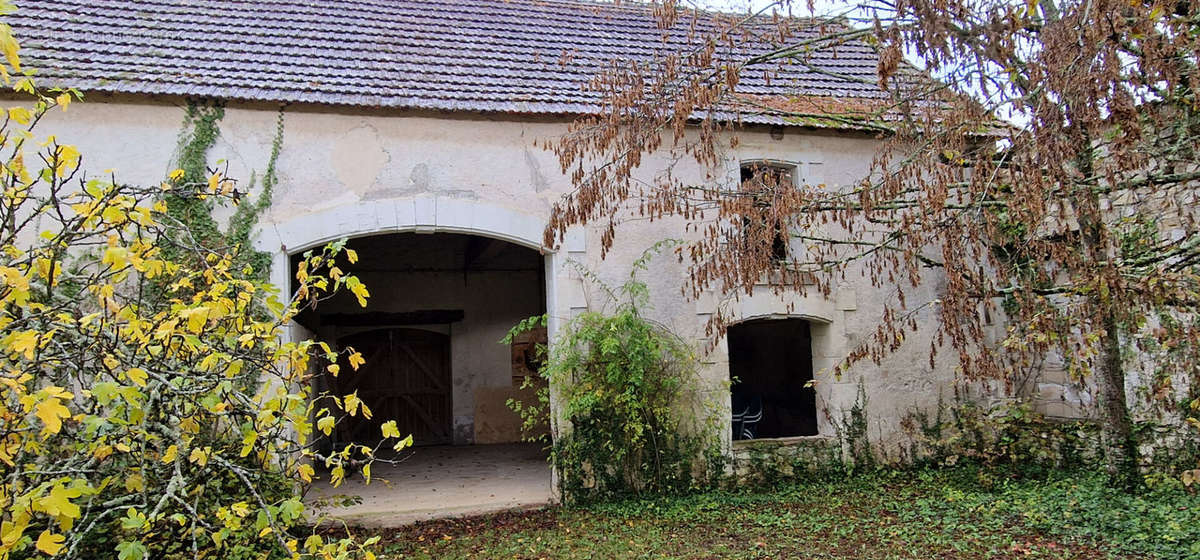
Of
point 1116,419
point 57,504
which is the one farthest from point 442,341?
point 57,504

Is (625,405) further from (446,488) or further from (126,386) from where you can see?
(126,386)

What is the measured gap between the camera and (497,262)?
11.8m

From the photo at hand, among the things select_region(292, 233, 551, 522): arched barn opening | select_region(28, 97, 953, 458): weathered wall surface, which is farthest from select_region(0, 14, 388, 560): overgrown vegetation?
select_region(292, 233, 551, 522): arched barn opening

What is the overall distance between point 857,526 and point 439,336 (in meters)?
7.44

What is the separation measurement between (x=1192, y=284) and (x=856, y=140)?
13.8ft

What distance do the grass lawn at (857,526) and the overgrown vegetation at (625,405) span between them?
0.26 meters

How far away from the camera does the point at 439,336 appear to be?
11.9 m

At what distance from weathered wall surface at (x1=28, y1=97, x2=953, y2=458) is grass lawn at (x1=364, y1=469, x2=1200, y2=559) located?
106cm

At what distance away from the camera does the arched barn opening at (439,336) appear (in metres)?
11.3

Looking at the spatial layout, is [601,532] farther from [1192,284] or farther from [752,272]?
[1192,284]

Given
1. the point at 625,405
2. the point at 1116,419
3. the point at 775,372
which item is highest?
the point at 775,372

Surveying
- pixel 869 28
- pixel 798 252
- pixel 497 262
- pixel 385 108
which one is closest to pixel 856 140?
pixel 798 252

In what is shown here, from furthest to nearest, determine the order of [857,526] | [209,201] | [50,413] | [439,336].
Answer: [439,336], [209,201], [857,526], [50,413]

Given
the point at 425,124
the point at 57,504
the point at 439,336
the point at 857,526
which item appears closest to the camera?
the point at 57,504
